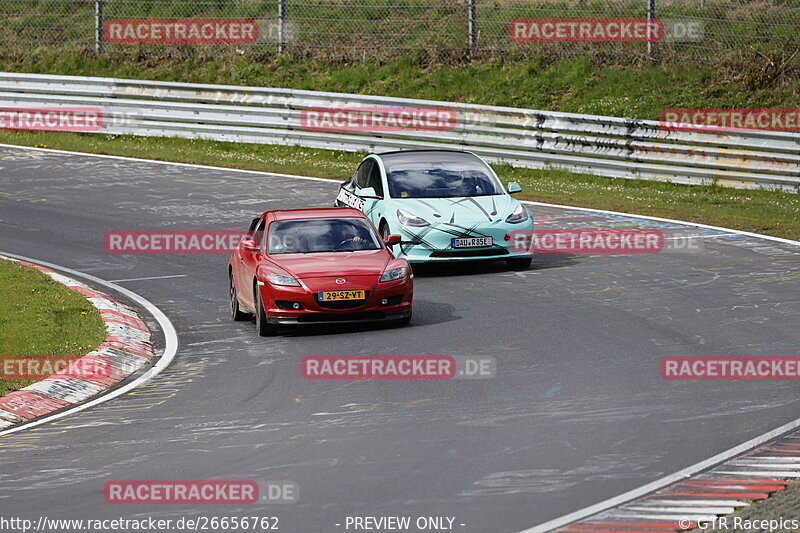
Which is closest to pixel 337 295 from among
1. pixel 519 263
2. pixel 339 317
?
pixel 339 317

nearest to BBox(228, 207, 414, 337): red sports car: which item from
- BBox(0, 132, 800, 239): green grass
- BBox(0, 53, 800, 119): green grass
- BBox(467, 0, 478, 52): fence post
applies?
BBox(0, 132, 800, 239): green grass

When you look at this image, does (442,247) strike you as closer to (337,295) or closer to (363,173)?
(363,173)

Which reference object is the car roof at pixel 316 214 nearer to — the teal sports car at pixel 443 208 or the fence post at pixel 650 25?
the teal sports car at pixel 443 208

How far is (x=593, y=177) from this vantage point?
84.9 ft

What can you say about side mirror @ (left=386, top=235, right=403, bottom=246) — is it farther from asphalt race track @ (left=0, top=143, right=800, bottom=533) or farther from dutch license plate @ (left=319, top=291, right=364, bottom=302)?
dutch license plate @ (left=319, top=291, right=364, bottom=302)

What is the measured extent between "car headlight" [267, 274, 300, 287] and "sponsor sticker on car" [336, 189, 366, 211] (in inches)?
180

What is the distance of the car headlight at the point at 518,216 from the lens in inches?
676

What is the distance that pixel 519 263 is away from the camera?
1756 centimetres

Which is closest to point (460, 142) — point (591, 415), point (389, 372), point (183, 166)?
point (183, 166)

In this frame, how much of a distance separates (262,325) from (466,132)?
13.9 m

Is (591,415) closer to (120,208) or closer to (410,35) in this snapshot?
(120,208)

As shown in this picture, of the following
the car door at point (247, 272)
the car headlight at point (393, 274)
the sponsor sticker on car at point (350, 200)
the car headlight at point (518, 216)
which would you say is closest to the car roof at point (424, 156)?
the sponsor sticker on car at point (350, 200)

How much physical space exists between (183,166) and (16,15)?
14.7m

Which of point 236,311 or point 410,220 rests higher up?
point 410,220
